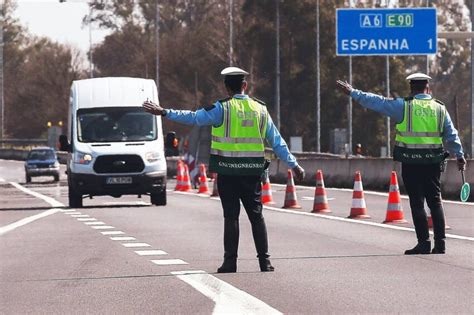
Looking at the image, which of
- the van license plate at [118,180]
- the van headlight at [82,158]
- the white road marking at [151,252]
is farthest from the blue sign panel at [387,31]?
the white road marking at [151,252]

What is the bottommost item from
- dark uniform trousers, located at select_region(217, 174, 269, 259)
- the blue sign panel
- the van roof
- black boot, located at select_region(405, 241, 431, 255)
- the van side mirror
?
black boot, located at select_region(405, 241, 431, 255)

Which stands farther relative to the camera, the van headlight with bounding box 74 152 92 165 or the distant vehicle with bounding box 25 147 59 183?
the distant vehicle with bounding box 25 147 59 183

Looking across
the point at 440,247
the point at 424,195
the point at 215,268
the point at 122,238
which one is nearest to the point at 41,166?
the point at 122,238

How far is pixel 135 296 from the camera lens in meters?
11.4

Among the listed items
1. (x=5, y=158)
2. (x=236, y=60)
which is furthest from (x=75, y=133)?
(x=5, y=158)

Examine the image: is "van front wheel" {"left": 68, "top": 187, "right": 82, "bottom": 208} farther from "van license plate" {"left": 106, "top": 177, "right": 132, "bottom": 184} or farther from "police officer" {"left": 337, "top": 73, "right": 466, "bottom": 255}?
"police officer" {"left": 337, "top": 73, "right": 466, "bottom": 255}

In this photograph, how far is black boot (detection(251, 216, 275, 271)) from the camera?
13.4 meters

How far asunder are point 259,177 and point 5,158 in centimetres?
10054

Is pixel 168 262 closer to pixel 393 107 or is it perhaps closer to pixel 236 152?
pixel 236 152

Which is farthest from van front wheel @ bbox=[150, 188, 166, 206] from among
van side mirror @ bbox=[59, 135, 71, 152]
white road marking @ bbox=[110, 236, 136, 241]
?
white road marking @ bbox=[110, 236, 136, 241]

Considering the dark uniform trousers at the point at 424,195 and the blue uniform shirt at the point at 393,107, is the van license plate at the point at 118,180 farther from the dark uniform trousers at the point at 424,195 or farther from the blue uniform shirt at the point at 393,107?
the dark uniform trousers at the point at 424,195

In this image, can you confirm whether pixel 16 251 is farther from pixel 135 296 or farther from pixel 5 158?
pixel 5 158

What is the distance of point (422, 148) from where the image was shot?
51.1ft

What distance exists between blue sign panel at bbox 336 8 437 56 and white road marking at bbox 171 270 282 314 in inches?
1309
